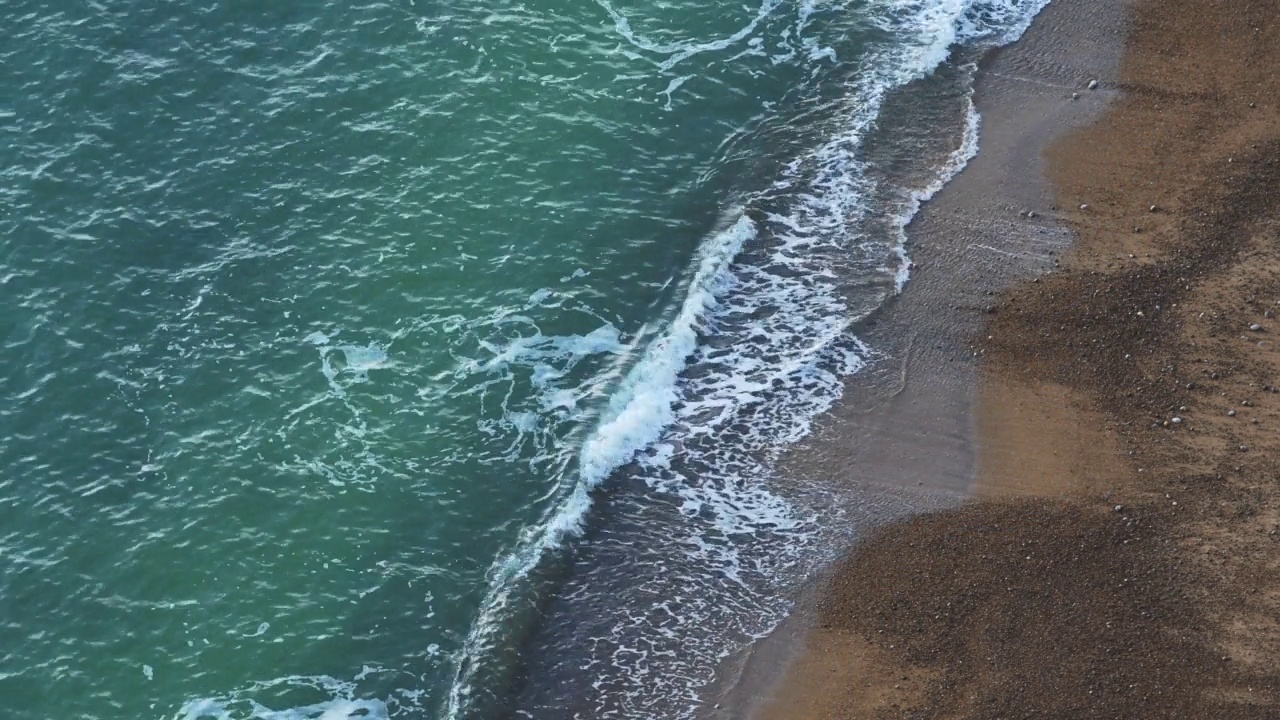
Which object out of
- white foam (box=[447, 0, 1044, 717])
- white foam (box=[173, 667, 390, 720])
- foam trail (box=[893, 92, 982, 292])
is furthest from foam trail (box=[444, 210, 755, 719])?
foam trail (box=[893, 92, 982, 292])

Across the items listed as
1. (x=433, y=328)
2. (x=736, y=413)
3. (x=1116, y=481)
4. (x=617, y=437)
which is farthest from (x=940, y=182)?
(x=433, y=328)

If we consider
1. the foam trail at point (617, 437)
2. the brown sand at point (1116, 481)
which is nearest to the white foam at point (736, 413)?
the foam trail at point (617, 437)

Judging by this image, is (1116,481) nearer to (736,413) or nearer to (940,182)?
(736,413)

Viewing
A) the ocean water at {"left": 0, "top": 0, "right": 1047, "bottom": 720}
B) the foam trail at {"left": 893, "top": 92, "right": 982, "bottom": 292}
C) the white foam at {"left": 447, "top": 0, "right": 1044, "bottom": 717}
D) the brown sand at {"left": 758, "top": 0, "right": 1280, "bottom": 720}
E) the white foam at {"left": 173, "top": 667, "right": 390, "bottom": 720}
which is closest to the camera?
the brown sand at {"left": 758, "top": 0, "right": 1280, "bottom": 720}

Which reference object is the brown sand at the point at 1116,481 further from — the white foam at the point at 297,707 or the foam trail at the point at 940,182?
the white foam at the point at 297,707

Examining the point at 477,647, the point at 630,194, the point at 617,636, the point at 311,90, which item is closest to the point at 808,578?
the point at 617,636

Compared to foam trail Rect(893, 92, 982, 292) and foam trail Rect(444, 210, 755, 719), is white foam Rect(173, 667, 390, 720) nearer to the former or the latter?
foam trail Rect(444, 210, 755, 719)

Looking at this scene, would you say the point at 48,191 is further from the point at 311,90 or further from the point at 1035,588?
the point at 1035,588
